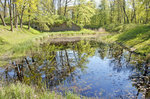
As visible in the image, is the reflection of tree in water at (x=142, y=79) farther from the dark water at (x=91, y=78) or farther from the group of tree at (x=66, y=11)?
the group of tree at (x=66, y=11)

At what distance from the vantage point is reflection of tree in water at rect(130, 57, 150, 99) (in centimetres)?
570

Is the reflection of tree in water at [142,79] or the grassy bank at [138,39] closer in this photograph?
the reflection of tree in water at [142,79]

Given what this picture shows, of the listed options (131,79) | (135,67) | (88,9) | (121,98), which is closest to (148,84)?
(131,79)

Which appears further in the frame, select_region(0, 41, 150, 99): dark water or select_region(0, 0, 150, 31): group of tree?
select_region(0, 0, 150, 31): group of tree

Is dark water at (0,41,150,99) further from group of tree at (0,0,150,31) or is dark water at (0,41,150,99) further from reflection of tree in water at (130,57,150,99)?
group of tree at (0,0,150,31)

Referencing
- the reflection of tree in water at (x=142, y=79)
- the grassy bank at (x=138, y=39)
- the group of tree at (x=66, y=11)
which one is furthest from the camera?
the group of tree at (x=66, y=11)

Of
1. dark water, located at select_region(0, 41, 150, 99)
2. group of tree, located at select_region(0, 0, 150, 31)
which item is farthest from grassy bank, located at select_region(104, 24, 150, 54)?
group of tree, located at select_region(0, 0, 150, 31)

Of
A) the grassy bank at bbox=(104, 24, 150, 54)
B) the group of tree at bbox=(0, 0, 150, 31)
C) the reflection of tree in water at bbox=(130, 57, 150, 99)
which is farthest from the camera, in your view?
the group of tree at bbox=(0, 0, 150, 31)

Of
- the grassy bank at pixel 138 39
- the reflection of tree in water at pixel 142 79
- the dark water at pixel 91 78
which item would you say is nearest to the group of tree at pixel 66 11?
the grassy bank at pixel 138 39

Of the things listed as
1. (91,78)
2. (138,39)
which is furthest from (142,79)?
(138,39)

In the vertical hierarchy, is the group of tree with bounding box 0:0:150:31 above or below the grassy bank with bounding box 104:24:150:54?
above

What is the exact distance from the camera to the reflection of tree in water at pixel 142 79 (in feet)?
18.7

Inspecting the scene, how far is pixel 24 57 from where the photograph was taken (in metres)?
11.5

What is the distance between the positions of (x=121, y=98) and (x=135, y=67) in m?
4.25
